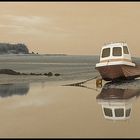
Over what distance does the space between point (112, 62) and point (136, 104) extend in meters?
12.8

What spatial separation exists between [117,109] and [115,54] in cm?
1548

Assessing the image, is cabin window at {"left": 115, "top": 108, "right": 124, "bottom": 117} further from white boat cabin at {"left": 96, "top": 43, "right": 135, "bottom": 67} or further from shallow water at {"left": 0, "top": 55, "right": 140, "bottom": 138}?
white boat cabin at {"left": 96, "top": 43, "right": 135, "bottom": 67}

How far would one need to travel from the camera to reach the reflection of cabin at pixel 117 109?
16094 millimetres

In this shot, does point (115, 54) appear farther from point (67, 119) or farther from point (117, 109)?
point (67, 119)

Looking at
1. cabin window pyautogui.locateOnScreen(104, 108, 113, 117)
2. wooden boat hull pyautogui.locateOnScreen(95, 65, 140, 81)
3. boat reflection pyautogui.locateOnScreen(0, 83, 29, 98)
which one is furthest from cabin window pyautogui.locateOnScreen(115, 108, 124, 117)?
wooden boat hull pyautogui.locateOnScreen(95, 65, 140, 81)

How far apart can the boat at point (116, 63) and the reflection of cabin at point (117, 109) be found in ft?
35.3

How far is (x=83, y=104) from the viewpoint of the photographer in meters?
20.5

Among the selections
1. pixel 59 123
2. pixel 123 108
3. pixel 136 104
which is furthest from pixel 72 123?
pixel 136 104

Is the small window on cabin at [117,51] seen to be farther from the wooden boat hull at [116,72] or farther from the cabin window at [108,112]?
the cabin window at [108,112]

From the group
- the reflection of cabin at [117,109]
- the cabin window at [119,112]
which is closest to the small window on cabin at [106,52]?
the reflection of cabin at [117,109]

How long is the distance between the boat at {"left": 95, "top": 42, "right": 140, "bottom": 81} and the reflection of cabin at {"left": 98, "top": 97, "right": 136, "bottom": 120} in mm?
10747

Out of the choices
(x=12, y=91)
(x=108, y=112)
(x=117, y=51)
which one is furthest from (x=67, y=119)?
(x=117, y=51)

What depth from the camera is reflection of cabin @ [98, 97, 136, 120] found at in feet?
52.8

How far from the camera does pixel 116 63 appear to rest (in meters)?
32.0
